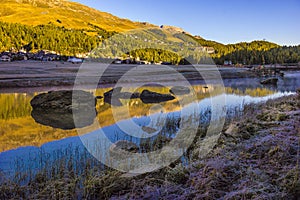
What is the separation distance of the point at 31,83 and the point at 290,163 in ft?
94.0

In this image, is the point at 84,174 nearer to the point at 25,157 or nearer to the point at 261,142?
the point at 25,157

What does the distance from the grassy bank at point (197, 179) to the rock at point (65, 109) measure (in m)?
6.85

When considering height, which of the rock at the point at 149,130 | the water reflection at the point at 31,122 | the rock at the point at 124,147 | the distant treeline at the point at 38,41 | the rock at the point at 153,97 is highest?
the distant treeline at the point at 38,41

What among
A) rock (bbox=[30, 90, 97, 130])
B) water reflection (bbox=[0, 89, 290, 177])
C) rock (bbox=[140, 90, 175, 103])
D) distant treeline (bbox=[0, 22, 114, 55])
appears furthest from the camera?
distant treeline (bbox=[0, 22, 114, 55])

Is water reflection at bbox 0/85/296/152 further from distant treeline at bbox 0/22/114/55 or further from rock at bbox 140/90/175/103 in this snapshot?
distant treeline at bbox 0/22/114/55

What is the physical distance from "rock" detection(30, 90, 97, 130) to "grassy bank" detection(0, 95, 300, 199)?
6.85 meters

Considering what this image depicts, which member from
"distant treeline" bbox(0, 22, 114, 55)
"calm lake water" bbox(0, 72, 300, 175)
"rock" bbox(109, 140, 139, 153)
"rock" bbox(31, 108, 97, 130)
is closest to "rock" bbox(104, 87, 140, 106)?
"rock" bbox(31, 108, 97, 130)

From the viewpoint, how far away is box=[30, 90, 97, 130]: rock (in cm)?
1366

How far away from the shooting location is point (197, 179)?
525cm

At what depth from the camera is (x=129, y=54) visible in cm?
8344

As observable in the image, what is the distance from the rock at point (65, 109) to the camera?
13.7m

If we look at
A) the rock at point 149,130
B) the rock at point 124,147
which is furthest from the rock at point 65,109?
the rock at point 124,147

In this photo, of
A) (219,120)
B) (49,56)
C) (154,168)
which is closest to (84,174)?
(154,168)

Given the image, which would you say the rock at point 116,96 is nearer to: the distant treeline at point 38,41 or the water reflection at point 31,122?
the water reflection at point 31,122
